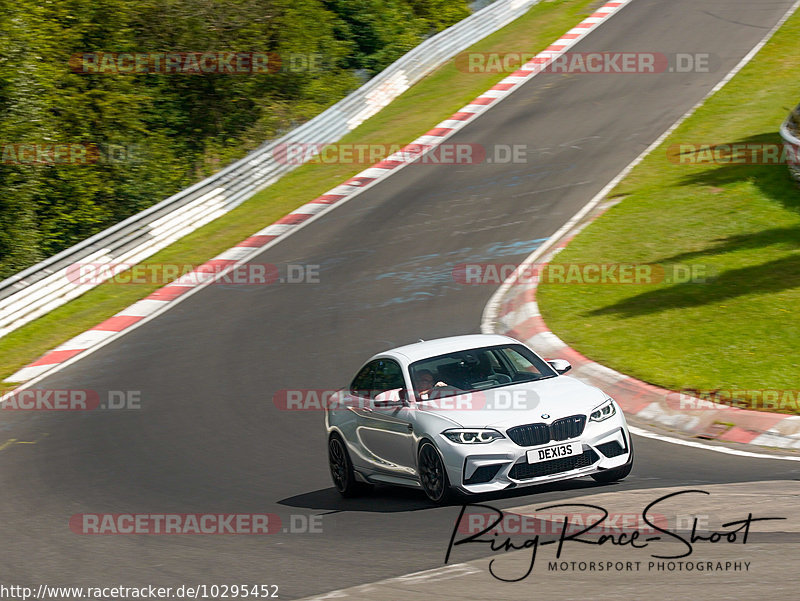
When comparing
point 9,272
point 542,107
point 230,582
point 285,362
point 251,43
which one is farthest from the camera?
point 251,43

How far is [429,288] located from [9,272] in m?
12.8

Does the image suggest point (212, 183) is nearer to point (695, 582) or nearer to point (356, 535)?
point (356, 535)

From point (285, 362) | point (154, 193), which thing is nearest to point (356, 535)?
point (285, 362)

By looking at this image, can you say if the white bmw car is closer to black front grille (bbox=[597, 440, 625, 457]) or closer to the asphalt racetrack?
black front grille (bbox=[597, 440, 625, 457])

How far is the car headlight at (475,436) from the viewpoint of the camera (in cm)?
924

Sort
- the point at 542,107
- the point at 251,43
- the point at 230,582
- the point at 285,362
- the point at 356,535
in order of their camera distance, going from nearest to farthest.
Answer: the point at 230,582, the point at 356,535, the point at 285,362, the point at 542,107, the point at 251,43

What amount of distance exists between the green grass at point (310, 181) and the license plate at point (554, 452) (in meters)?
12.0

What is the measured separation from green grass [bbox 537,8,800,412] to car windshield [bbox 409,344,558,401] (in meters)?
3.08

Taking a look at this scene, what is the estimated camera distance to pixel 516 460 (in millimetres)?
9203

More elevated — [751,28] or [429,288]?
[751,28]

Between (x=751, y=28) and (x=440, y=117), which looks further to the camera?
(x=751, y=28)

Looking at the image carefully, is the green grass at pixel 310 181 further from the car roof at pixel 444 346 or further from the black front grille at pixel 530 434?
the black front grille at pixel 530 434

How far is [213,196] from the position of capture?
27.3 metres

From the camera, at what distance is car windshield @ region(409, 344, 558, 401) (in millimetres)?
10211
